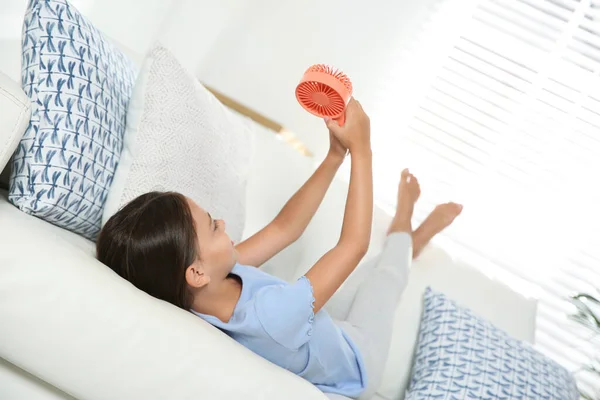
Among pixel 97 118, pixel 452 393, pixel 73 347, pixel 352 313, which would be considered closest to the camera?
pixel 73 347

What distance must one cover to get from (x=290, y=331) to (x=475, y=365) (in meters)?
0.59

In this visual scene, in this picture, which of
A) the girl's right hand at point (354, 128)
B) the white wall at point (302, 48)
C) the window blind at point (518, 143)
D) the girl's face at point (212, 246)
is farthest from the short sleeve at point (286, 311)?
the white wall at point (302, 48)

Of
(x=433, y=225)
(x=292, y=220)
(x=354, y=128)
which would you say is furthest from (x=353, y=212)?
(x=433, y=225)

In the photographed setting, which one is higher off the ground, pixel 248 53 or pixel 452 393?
pixel 248 53

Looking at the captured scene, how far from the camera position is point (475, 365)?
1.52m

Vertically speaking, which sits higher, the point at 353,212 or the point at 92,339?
the point at 353,212

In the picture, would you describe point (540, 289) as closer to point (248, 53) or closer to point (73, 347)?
point (248, 53)

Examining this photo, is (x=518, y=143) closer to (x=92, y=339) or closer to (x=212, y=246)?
(x=212, y=246)

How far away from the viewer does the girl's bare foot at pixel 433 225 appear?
1922 mm

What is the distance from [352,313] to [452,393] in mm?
300

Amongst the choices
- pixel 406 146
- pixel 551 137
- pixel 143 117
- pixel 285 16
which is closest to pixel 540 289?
pixel 551 137

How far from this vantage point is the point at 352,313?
5.30 ft

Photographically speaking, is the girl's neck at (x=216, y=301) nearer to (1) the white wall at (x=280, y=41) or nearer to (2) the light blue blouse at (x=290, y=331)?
(2) the light blue blouse at (x=290, y=331)

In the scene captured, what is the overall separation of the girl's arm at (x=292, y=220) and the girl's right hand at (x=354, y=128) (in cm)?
16
